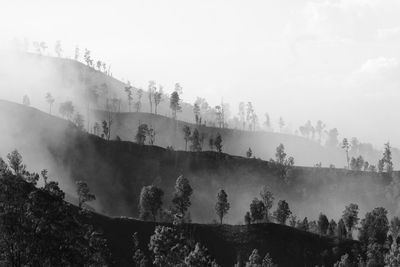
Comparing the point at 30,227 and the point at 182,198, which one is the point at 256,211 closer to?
the point at 182,198

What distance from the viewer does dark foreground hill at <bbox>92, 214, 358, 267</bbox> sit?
545ft

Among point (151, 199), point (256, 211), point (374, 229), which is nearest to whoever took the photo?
point (151, 199)

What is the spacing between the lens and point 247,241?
176875 mm

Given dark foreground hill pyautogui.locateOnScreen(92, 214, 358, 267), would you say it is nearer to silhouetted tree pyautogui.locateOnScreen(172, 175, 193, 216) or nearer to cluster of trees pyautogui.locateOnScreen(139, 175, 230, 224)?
cluster of trees pyautogui.locateOnScreen(139, 175, 230, 224)

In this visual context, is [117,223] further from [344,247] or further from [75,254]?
[75,254]

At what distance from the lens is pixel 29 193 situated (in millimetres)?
44906

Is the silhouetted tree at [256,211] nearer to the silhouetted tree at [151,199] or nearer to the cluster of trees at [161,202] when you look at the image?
the cluster of trees at [161,202]

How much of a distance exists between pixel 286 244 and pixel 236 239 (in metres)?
18.1

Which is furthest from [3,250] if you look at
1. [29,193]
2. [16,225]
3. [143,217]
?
[143,217]

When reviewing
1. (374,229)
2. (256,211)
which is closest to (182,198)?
(256,211)

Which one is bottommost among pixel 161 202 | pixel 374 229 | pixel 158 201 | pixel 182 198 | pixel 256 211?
pixel 374 229

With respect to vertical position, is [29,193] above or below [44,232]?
above

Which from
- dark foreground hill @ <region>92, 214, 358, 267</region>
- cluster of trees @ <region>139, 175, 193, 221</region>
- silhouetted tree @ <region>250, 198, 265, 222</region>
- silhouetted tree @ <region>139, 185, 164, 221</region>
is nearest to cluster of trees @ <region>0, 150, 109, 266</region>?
dark foreground hill @ <region>92, 214, 358, 267</region>

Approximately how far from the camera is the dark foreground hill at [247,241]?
166m
